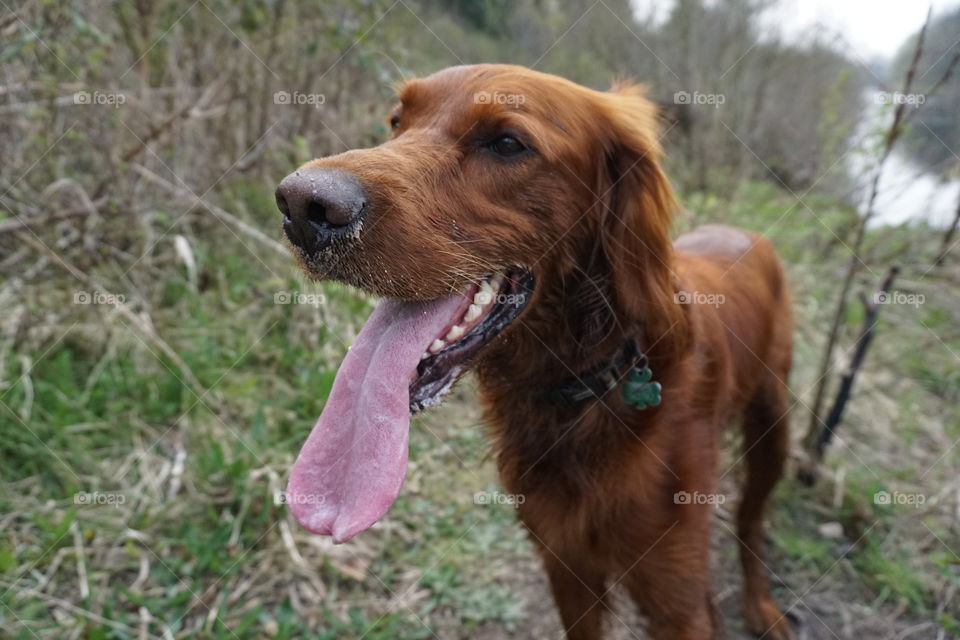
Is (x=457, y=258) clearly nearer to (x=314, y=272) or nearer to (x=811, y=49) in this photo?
(x=314, y=272)

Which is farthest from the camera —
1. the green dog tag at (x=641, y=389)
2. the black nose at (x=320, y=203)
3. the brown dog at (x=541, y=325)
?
the green dog tag at (x=641, y=389)

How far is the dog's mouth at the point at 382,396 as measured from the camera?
1.46 m

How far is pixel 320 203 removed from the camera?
1.31 m

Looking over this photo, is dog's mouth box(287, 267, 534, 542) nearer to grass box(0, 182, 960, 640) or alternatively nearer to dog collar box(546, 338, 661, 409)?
dog collar box(546, 338, 661, 409)

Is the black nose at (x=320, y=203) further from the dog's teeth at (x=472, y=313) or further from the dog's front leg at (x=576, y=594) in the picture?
the dog's front leg at (x=576, y=594)

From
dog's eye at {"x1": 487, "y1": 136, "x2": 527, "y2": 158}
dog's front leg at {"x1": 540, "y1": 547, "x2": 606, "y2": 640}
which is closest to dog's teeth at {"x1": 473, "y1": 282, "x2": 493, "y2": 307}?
dog's eye at {"x1": 487, "y1": 136, "x2": 527, "y2": 158}

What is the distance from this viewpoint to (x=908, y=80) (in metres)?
2.52

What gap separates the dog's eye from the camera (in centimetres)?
161

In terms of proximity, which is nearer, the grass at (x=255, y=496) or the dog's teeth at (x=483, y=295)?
the dog's teeth at (x=483, y=295)

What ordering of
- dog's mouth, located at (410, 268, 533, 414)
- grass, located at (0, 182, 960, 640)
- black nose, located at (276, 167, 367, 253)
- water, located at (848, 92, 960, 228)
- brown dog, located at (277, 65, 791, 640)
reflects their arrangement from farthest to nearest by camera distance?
water, located at (848, 92, 960, 228) → grass, located at (0, 182, 960, 640) → dog's mouth, located at (410, 268, 533, 414) → brown dog, located at (277, 65, 791, 640) → black nose, located at (276, 167, 367, 253)

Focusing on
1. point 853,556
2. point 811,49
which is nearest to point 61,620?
point 853,556

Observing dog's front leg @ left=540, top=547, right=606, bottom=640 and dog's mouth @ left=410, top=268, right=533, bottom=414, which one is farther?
dog's front leg @ left=540, top=547, right=606, bottom=640

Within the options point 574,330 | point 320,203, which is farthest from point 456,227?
point 574,330

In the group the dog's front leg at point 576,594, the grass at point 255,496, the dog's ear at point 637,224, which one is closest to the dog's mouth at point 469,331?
the dog's ear at point 637,224
